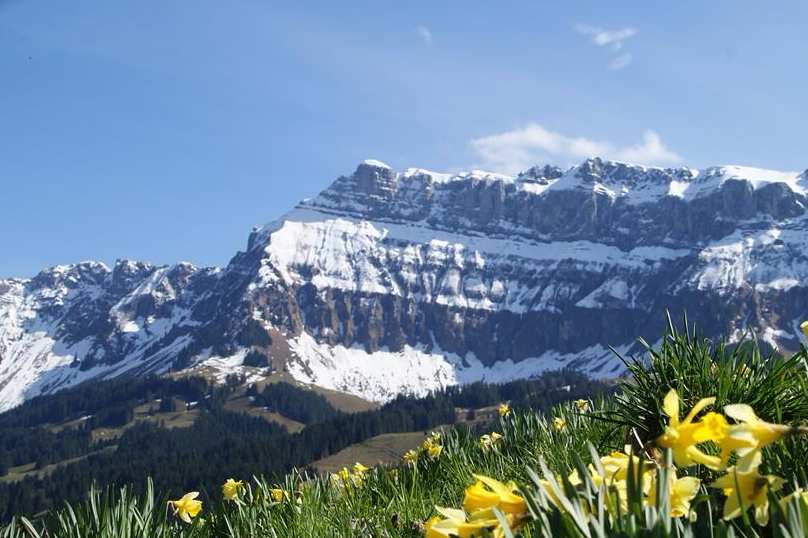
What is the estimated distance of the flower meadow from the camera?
73.2 inches

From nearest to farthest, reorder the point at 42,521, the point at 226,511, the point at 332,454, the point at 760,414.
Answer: the point at 760,414 < the point at 42,521 < the point at 226,511 < the point at 332,454

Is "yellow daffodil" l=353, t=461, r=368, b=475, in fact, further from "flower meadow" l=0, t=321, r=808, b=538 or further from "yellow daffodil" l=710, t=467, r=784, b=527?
"yellow daffodil" l=710, t=467, r=784, b=527

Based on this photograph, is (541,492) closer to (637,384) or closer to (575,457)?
(575,457)

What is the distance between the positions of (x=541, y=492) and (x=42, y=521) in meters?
3.97

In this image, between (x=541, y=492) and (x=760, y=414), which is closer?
(x=541, y=492)

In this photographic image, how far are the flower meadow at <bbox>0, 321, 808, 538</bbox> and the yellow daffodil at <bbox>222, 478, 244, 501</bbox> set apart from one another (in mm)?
20

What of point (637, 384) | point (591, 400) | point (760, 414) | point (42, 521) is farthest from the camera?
point (591, 400)

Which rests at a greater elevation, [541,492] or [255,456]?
[541,492]

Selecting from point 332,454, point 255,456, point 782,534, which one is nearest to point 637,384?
point 782,534

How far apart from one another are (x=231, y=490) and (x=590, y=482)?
172 inches

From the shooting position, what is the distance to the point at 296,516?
5.17 m

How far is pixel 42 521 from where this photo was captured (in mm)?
4715

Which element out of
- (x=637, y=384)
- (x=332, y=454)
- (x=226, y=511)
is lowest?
(x=332, y=454)

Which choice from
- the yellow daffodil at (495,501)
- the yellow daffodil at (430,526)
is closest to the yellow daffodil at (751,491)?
the yellow daffodil at (495,501)
